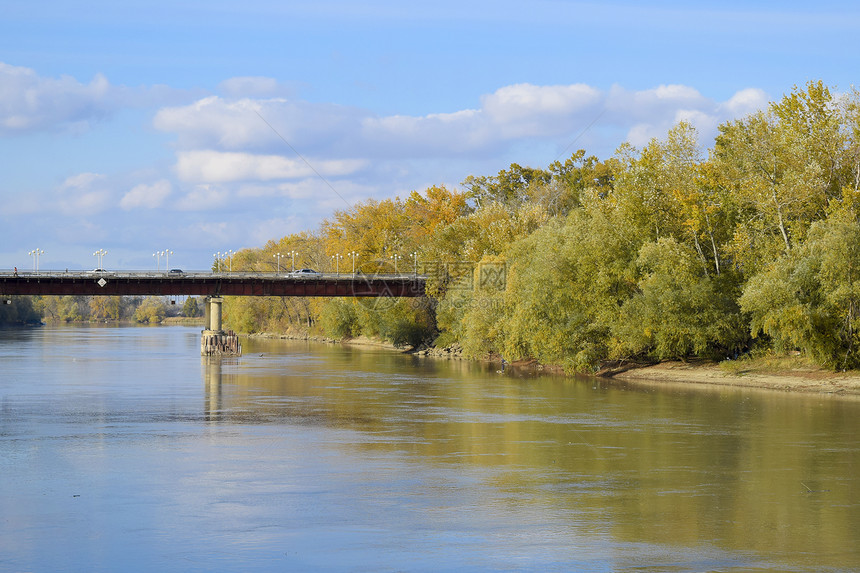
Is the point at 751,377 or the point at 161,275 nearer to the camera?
the point at 751,377

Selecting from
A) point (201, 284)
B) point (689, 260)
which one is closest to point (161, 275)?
point (201, 284)

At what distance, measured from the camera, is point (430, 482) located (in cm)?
3150

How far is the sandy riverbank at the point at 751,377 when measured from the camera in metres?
61.2

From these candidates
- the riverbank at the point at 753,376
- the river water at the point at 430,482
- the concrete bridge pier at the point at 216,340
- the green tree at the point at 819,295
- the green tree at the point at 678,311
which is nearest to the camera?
the river water at the point at 430,482

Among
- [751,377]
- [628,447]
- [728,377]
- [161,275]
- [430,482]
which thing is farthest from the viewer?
[161,275]

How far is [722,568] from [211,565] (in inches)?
447

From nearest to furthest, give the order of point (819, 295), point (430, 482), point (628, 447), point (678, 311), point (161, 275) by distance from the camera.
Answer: point (430, 482), point (628, 447), point (819, 295), point (678, 311), point (161, 275)

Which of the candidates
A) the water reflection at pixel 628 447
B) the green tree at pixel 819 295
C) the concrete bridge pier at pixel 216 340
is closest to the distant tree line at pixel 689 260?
the green tree at pixel 819 295

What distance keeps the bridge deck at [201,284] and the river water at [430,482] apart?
144 feet

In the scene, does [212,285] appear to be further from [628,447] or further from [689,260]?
[628,447]

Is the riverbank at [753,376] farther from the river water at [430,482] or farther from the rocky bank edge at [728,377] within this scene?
the river water at [430,482]

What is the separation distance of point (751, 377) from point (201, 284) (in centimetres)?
6497

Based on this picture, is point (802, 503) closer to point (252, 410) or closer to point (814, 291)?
point (252, 410)

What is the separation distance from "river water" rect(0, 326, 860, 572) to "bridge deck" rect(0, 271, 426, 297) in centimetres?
4398
